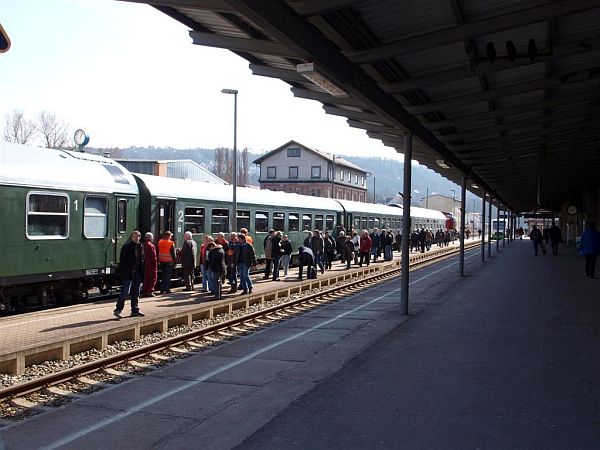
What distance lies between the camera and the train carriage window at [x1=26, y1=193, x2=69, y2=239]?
12828 mm

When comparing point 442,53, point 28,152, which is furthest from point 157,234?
point 442,53

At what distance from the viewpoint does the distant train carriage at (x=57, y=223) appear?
12398mm

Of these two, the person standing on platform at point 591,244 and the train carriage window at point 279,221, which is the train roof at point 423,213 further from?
the person standing on platform at point 591,244

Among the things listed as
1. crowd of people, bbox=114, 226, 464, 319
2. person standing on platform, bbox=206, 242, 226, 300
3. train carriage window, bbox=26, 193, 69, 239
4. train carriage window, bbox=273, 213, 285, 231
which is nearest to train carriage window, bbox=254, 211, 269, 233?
train carriage window, bbox=273, 213, 285, 231

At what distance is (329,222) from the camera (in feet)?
102

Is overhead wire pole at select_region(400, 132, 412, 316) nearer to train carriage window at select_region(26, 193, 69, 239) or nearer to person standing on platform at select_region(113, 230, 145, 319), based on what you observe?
person standing on platform at select_region(113, 230, 145, 319)

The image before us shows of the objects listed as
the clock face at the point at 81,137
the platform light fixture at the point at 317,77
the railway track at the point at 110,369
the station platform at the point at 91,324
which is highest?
the clock face at the point at 81,137

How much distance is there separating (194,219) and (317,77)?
12162 millimetres

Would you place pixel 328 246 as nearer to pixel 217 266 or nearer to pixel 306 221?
pixel 306 221

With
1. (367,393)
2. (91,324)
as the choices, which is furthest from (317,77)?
(91,324)

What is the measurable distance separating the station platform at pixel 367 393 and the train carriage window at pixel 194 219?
7563 millimetres

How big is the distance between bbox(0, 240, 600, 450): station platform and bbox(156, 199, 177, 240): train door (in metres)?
6.40

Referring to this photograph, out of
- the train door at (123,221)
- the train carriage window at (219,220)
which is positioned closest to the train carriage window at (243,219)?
the train carriage window at (219,220)

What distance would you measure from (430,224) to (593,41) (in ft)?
149
